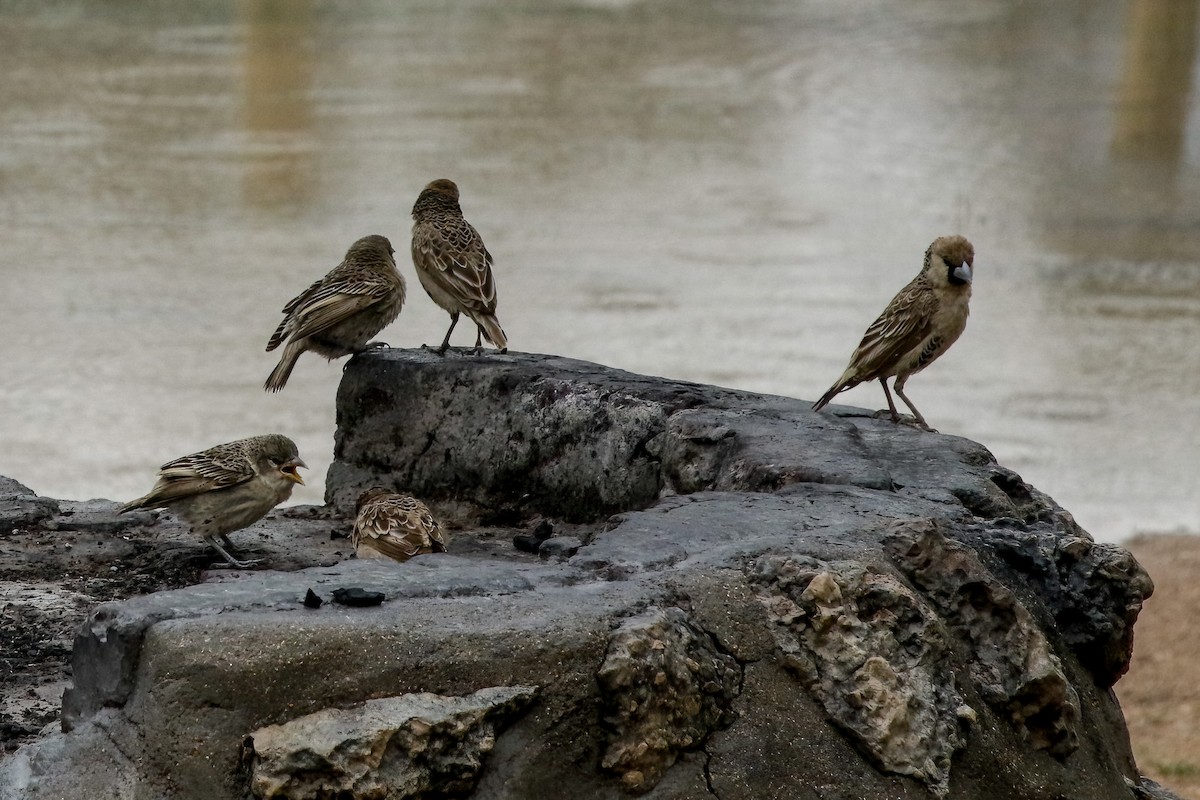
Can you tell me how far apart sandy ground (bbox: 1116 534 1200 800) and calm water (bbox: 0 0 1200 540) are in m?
0.52

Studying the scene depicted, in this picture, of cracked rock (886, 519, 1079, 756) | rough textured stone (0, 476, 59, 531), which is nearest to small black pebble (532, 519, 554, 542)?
cracked rock (886, 519, 1079, 756)

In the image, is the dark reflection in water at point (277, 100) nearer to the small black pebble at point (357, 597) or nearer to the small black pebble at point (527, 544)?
the small black pebble at point (527, 544)

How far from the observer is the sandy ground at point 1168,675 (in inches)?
263

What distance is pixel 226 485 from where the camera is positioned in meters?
5.01

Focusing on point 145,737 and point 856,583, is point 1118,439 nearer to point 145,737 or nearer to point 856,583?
point 856,583

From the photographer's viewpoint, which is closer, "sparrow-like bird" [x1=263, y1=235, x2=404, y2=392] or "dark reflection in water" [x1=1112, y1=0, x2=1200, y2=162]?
"sparrow-like bird" [x1=263, y1=235, x2=404, y2=392]

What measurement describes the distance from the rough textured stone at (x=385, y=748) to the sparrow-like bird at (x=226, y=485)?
1.70 metres

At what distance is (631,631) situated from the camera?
3568mm

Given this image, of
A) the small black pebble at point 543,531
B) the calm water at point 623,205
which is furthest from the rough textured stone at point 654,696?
the calm water at point 623,205

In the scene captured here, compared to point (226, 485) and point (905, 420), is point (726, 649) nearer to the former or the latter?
point (905, 420)

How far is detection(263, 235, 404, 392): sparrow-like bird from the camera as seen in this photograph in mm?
5773

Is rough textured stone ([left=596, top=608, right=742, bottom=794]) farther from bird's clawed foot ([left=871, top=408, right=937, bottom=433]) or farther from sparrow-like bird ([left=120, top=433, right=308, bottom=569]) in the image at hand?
sparrow-like bird ([left=120, top=433, right=308, bottom=569])

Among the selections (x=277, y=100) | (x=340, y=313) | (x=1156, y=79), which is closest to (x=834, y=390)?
(x=340, y=313)

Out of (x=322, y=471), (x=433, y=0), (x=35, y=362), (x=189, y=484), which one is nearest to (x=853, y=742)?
(x=189, y=484)
